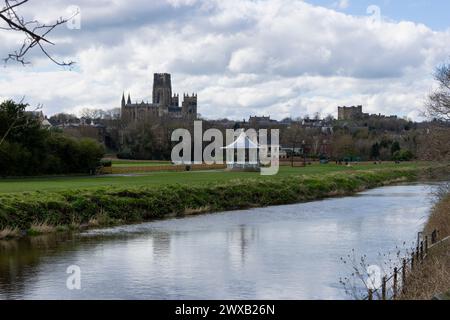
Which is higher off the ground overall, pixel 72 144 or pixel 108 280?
pixel 72 144

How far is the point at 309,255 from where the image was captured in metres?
25.2

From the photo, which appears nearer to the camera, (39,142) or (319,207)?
(319,207)

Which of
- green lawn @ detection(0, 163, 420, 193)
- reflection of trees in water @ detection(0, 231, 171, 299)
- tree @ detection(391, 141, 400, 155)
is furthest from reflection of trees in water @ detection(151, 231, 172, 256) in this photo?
tree @ detection(391, 141, 400, 155)

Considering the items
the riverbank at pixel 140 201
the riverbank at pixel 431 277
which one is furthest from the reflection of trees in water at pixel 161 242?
the riverbank at pixel 431 277

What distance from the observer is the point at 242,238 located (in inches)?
1189

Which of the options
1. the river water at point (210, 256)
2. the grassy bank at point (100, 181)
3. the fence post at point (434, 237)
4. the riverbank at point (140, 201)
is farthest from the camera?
the grassy bank at point (100, 181)

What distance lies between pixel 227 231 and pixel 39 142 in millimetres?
32733

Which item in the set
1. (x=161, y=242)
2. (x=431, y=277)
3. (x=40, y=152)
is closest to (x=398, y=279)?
(x=431, y=277)

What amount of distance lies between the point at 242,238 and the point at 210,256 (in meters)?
5.17


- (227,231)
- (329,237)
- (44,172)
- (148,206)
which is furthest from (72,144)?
(329,237)

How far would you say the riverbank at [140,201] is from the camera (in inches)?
1337

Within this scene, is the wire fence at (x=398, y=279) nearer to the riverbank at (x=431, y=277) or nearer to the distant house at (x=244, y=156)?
the riverbank at (x=431, y=277)

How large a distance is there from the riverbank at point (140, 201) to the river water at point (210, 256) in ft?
7.16

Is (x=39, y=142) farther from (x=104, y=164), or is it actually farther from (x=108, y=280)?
(x=108, y=280)
